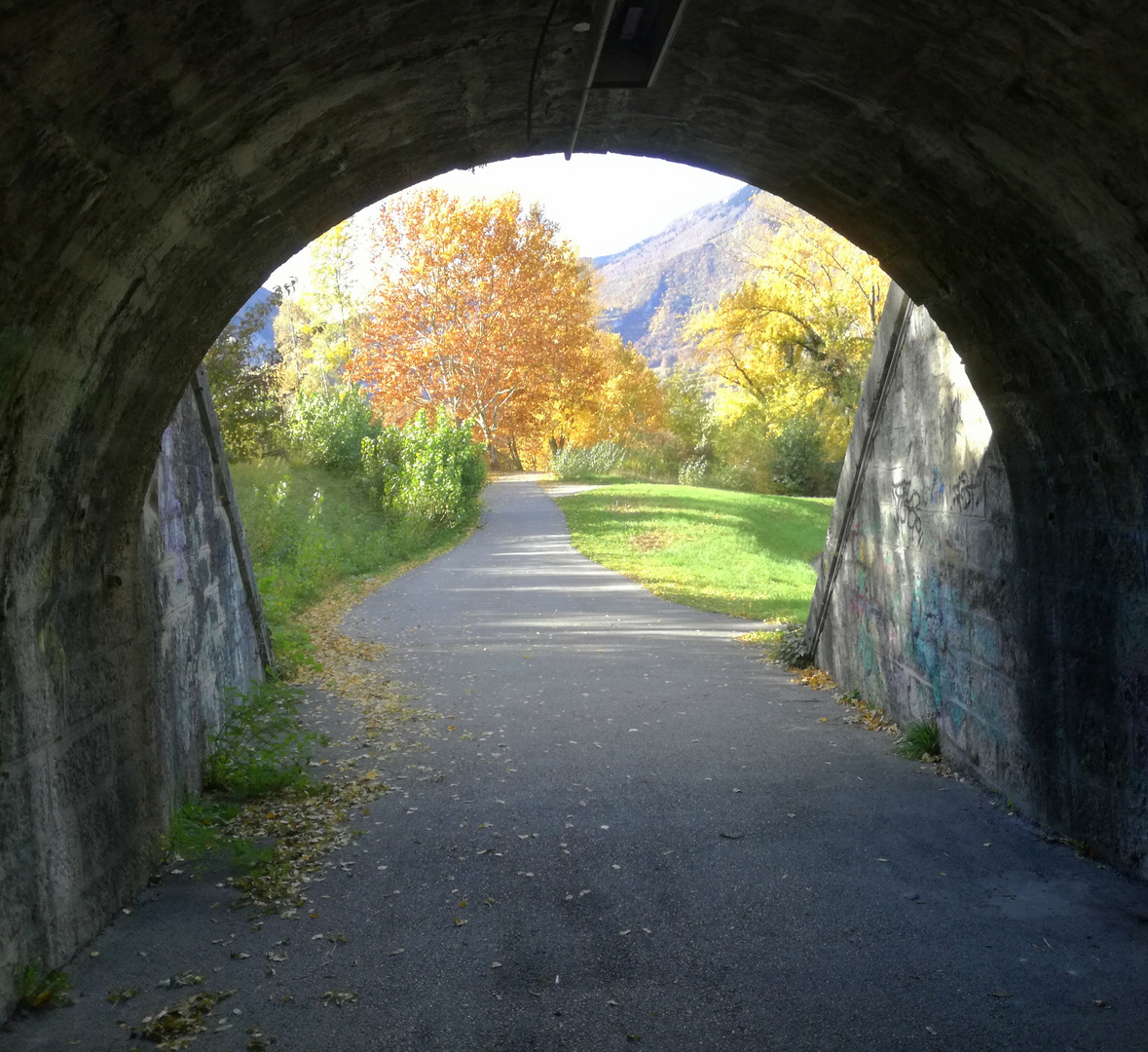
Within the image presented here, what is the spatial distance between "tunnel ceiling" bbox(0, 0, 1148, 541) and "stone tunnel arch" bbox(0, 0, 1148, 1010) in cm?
2

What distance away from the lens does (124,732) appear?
5723 mm

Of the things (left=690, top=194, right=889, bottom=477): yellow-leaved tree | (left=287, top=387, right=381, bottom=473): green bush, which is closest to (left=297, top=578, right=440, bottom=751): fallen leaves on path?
(left=287, top=387, right=381, bottom=473): green bush

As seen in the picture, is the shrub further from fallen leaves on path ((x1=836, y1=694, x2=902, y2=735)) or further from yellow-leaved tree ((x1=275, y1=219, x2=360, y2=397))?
yellow-leaved tree ((x1=275, y1=219, x2=360, y2=397))

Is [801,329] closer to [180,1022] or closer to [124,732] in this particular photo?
[124,732]

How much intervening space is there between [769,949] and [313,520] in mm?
20058

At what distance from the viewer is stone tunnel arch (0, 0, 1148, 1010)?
3949 mm

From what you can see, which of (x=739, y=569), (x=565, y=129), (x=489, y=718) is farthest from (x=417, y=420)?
(x=565, y=129)

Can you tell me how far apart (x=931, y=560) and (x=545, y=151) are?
3.94 meters

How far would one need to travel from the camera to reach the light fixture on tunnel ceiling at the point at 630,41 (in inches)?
197

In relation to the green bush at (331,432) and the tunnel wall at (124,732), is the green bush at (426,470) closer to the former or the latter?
the green bush at (331,432)

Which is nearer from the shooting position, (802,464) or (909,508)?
(909,508)

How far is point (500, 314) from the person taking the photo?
47.5 meters

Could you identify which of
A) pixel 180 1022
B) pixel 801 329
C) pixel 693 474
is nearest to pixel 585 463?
pixel 693 474

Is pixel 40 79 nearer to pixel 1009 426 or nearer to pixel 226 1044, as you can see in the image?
pixel 226 1044
